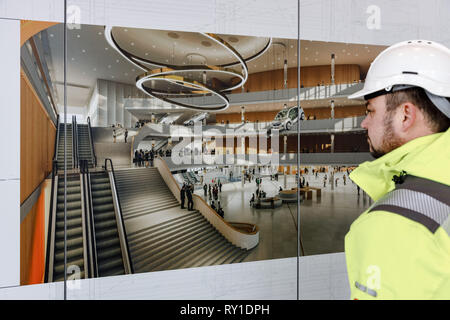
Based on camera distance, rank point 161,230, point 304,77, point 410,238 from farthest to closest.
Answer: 1. point 304,77
2. point 161,230
3. point 410,238

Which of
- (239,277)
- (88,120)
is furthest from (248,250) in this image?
(88,120)

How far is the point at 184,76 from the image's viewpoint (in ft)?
8.79

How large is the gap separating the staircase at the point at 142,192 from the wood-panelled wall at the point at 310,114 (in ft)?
3.02

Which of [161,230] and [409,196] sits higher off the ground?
[409,196]

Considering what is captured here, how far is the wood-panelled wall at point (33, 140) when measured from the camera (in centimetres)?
229

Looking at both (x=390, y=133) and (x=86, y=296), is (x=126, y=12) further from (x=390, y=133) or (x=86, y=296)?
(x=86, y=296)

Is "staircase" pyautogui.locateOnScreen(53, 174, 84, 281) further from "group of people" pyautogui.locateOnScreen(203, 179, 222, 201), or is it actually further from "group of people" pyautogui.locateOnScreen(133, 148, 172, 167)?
"group of people" pyautogui.locateOnScreen(203, 179, 222, 201)

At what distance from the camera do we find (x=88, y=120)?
2.48 metres

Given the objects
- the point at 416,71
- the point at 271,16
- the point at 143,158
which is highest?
the point at 271,16

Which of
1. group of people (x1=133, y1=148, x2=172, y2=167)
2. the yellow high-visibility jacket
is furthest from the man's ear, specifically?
group of people (x1=133, y1=148, x2=172, y2=167)

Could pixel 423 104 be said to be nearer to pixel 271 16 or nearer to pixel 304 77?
pixel 304 77

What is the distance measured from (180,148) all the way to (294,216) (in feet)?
4.90

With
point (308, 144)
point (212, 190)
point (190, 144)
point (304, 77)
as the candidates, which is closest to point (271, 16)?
point (304, 77)
